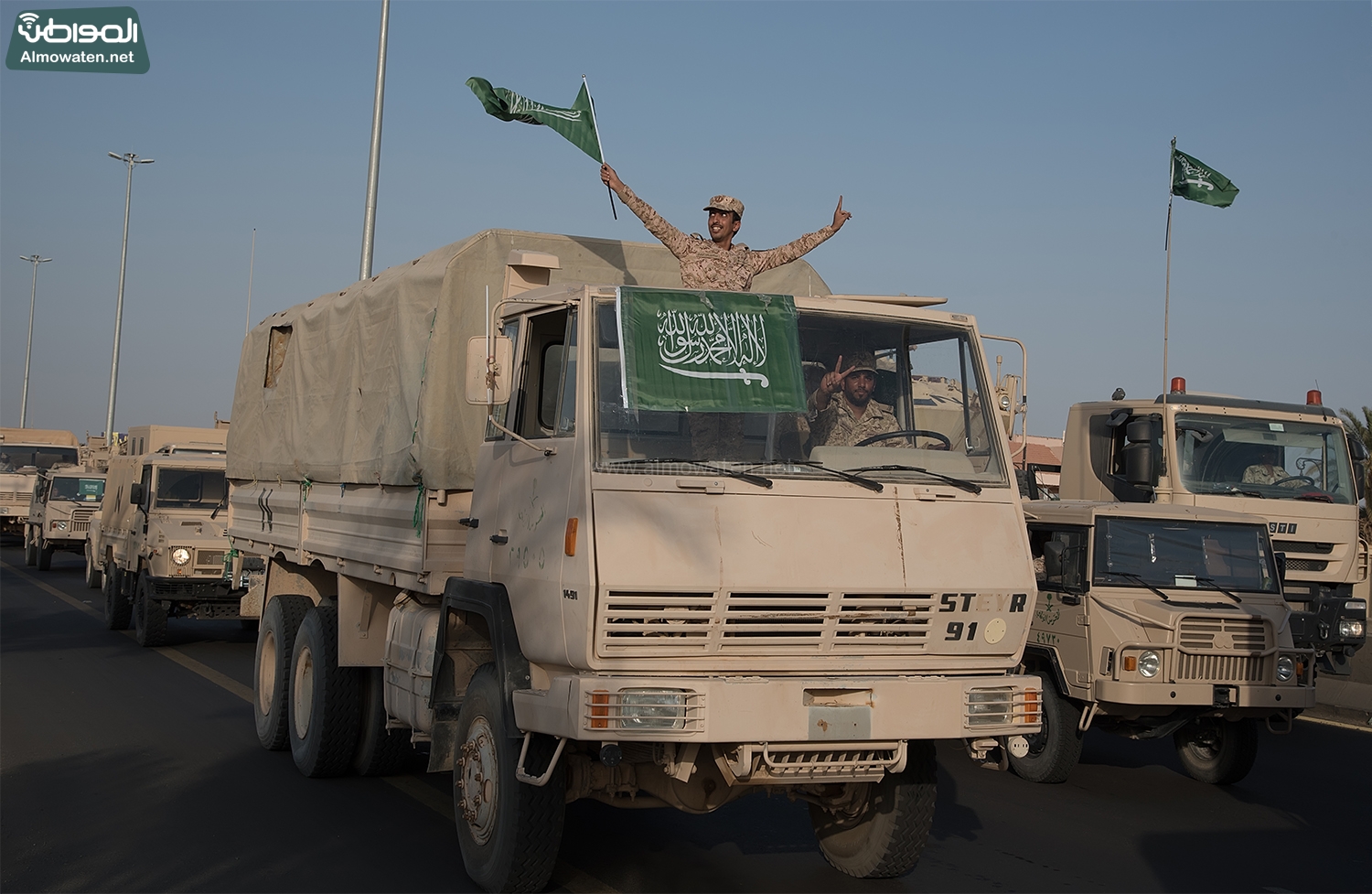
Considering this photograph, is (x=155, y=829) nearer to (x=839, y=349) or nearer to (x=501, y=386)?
(x=501, y=386)

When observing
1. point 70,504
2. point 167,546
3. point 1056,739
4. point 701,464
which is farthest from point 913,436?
point 70,504

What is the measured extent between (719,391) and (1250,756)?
5973 mm

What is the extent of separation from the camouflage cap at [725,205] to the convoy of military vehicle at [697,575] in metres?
0.73

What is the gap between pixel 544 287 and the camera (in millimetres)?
6176

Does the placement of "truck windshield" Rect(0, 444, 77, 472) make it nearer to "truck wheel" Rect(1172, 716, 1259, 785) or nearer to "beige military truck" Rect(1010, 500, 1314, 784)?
"beige military truck" Rect(1010, 500, 1314, 784)

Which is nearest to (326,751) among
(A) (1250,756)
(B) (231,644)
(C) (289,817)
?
(C) (289,817)

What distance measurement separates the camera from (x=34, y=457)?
35906mm

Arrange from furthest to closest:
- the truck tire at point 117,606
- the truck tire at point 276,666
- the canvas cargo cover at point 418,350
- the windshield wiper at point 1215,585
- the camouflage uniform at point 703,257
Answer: the truck tire at point 117,606 < the truck tire at point 276,666 < the windshield wiper at point 1215,585 < the canvas cargo cover at point 418,350 < the camouflage uniform at point 703,257

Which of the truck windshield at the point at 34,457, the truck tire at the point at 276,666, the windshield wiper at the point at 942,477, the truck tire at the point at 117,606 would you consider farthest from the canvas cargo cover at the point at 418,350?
the truck windshield at the point at 34,457

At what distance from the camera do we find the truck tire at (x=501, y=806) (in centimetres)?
544

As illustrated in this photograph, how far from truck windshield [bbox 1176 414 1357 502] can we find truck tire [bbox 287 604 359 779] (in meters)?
8.21

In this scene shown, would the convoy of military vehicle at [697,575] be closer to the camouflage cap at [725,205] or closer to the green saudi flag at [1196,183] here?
the camouflage cap at [725,205]

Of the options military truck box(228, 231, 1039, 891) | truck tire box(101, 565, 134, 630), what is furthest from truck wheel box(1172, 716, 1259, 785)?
truck tire box(101, 565, 134, 630)

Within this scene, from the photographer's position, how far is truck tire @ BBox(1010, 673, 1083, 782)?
8.96 meters
